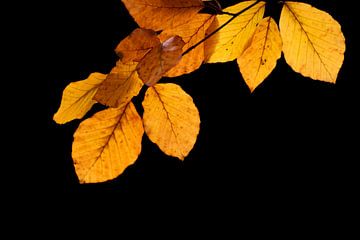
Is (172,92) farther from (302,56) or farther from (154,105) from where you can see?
(302,56)

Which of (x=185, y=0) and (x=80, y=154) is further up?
(x=185, y=0)

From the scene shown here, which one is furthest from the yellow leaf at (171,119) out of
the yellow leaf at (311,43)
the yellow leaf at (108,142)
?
the yellow leaf at (311,43)

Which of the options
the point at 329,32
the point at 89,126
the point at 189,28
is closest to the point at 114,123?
the point at 89,126

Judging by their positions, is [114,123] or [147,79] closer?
[147,79]

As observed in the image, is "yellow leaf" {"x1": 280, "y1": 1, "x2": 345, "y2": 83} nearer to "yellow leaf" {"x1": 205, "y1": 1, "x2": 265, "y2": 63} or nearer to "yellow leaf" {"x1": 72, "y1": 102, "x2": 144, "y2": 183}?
"yellow leaf" {"x1": 205, "y1": 1, "x2": 265, "y2": 63}

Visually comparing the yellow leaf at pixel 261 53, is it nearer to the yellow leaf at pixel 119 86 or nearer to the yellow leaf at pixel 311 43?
the yellow leaf at pixel 311 43

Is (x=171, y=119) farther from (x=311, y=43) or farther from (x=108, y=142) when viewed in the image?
(x=311, y=43)
